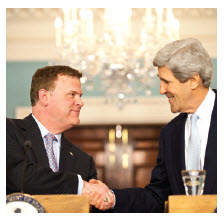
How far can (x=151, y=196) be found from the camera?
2.82m

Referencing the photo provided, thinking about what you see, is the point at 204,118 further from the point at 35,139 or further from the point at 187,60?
the point at 35,139

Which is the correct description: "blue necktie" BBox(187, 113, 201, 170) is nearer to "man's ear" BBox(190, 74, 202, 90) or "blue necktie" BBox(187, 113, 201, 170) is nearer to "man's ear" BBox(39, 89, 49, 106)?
"man's ear" BBox(190, 74, 202, 90)

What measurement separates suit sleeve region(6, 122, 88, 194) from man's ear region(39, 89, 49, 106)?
404mm

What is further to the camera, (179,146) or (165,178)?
(165,178)

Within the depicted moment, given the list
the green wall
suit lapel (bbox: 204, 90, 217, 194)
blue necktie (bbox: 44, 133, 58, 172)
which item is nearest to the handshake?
blue necktie (bbox: 44, 133, 58, 172)

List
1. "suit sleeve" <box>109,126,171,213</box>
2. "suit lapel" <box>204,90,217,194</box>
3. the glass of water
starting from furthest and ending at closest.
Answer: "suit sleeve" <box>109,126,171,213</box> → "suit lapel" <box>204,90,217,194</box> → the glass of water

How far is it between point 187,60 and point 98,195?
89 centimetres

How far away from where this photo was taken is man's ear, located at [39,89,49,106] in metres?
2.88

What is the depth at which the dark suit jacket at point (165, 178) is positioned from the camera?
2566mm

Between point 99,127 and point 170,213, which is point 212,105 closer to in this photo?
point 170,213

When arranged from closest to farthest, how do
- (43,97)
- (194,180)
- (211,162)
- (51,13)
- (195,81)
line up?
(194,180)
(211,162)
(195,81)
(43,97)
(51,13)

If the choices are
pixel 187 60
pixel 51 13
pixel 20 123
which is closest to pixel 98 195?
pixel 20 123

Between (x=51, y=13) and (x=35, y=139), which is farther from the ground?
(x=51, y=13)

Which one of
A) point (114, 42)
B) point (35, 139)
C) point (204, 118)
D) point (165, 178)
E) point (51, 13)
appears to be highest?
point (51, 13)
